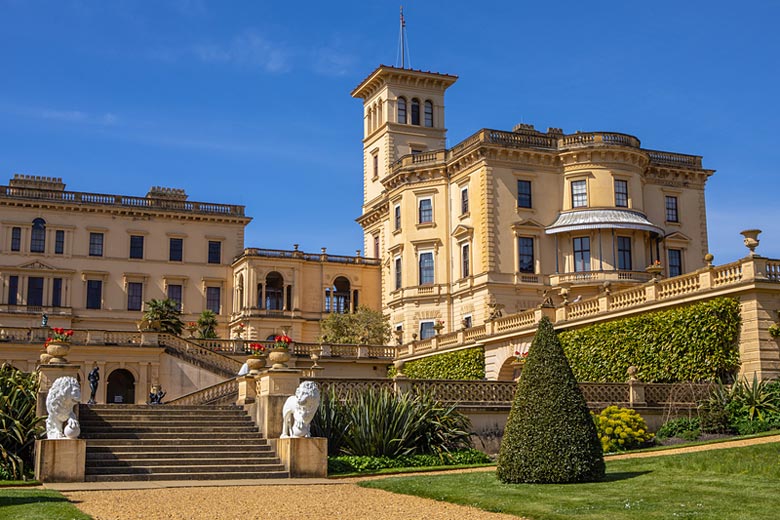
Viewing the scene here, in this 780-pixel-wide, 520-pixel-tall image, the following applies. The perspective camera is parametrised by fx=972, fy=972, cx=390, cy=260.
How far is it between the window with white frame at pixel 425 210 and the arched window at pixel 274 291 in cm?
1550

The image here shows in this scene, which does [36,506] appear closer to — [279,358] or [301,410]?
[301,410]

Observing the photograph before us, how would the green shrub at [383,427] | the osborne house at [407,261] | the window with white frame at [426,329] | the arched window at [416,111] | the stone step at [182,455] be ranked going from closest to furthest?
the stone step at [182,455], the green shrub at [383,427], the osborne house at [407,261], the window with white frame at [426,329], the arched window at [416,111]

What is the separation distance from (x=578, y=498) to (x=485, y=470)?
675 cm

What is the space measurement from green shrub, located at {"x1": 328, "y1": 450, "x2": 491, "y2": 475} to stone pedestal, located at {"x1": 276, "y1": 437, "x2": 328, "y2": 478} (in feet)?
1.71

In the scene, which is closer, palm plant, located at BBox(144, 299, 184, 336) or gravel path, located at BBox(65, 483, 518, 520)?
gravel path, located at BBox(65, 483, 518, 520)

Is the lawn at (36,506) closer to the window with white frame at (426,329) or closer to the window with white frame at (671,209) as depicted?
the window with white frame at (426,329)

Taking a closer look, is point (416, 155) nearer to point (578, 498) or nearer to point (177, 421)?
point (177, 421)

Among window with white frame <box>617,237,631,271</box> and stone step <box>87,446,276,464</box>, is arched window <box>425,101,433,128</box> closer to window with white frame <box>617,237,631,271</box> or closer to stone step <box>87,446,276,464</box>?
window with white frame <box>617,237,631,271</box>

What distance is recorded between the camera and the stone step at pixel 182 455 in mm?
20641

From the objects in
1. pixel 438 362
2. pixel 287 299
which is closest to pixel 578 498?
pixel 438 362

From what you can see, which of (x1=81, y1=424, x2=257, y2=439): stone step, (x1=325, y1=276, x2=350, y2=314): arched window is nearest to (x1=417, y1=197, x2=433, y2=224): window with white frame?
(x1=325, y1=276, x2=350, y2=314): arched window

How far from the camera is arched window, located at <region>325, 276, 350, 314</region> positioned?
69812mm

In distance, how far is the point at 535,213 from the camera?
53.2 m

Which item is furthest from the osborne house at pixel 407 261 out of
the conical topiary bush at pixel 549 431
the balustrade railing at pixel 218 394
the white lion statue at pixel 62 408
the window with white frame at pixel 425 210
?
the conical topiary bush at pixel 549 431
